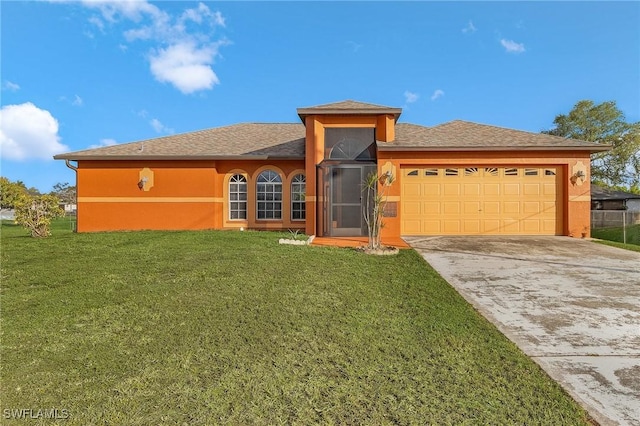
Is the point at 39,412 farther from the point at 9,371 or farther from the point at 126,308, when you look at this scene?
the point at 126,308

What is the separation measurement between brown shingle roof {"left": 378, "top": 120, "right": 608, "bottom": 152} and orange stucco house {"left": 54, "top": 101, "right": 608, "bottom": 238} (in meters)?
0.04

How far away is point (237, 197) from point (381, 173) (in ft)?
20.8

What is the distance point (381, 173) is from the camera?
40.8 ft

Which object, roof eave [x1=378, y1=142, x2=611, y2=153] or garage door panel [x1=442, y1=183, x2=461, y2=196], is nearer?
roof eave [x1=378, y1=142, x2=611, y2=153]

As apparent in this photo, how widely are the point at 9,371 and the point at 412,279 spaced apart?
18.4ft

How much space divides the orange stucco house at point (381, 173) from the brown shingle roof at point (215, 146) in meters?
0.09

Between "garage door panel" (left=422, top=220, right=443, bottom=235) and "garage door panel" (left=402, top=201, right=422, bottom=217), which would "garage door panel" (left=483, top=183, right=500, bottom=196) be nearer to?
"garage door panel" (left=422, top=220, right=443, bottom=235)

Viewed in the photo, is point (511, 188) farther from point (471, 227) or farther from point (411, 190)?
point (411, 190)

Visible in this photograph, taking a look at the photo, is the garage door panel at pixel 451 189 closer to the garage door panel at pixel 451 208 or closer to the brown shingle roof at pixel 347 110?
→ the garage door panel at pixel 451 208

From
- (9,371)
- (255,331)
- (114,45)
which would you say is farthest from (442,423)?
(114,45)

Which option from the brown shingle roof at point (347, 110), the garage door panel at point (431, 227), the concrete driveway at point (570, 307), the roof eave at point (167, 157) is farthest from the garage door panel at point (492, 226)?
the roof eave at point (167, 157)

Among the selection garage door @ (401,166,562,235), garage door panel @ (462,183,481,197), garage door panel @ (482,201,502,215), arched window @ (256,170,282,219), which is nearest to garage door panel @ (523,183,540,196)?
garage door @ (401,166,562,235)

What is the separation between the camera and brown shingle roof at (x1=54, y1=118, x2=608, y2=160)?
12.4 meters

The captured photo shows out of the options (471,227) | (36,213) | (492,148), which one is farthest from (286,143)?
(36,213)
